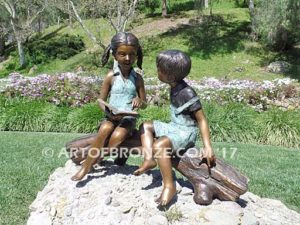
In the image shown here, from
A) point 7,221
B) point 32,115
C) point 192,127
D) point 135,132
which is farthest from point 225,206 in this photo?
point 32,115

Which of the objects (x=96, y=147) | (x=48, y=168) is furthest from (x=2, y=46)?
(x=96, y=147)

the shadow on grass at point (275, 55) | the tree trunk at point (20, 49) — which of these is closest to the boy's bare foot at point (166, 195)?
the shadow on grass at point (275, 55)

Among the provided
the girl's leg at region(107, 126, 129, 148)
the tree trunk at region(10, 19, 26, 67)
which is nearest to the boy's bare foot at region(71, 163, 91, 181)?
the girl's leg at region(107, 126, 129, 148)

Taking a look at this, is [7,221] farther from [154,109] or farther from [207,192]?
[154,109]

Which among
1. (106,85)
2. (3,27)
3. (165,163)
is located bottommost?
(3,27)

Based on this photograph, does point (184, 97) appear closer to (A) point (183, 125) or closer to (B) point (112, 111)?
(A) point (183, 125)

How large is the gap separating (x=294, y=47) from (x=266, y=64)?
290 cm

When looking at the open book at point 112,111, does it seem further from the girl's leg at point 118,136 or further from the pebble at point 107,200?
the pebble at point 107,200

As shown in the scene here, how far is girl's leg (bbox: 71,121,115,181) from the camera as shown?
358cm

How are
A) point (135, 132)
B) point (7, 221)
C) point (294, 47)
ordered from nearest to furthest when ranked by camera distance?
1. point (135, 132)
2. point (7, 221)
3. point (294, 47)

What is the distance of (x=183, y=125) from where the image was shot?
3406 mm

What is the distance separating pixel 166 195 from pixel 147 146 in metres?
0.40

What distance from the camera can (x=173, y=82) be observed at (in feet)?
11.3

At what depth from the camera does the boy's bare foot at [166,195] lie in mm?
3281
